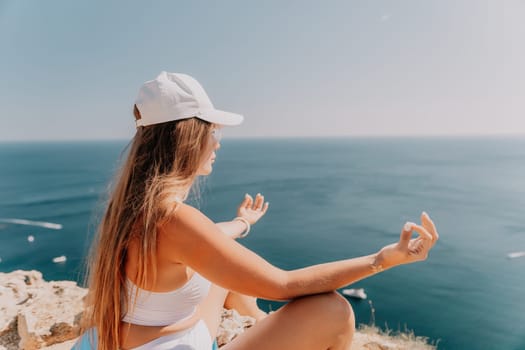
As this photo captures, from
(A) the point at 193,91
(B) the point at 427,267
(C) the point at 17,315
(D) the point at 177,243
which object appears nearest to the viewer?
(D) the point at 177,243

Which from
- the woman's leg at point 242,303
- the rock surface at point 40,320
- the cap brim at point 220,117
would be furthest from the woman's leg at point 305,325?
the rock surface at point 40,320

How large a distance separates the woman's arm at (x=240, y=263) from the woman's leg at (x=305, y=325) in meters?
0.06

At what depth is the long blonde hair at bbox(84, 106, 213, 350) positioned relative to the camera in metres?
1.36

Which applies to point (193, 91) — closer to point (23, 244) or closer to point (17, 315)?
point (17, 315)

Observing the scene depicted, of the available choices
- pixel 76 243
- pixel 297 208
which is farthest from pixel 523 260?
pixel 76 243

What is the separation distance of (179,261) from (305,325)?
2.00ft

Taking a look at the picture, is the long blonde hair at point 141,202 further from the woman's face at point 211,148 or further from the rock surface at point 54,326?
the rock surface at point 54,326

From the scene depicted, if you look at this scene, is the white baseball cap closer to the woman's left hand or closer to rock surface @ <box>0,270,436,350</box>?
→ the woman's left hand

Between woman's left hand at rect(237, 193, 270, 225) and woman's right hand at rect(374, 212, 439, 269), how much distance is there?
128cm

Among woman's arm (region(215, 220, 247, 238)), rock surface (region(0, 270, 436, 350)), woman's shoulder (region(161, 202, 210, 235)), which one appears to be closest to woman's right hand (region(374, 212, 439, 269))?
woman's shoulder (region(161, 202, 210, 235))

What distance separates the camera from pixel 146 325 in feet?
5.16

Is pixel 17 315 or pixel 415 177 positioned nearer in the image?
pixel 17 315

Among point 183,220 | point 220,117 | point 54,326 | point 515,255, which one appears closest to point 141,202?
point 183,220

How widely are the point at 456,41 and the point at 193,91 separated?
122139 millimetres
